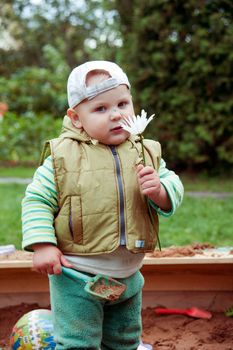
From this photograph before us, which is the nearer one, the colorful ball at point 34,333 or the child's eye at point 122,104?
the child's eye at point 122,104

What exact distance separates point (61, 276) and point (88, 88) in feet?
2.13

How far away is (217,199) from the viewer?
699 centimetres

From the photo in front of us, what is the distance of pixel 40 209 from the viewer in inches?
79.0

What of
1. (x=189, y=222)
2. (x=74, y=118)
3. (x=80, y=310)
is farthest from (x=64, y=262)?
(x=189, y=222)

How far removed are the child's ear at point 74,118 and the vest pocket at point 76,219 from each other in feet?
0.91

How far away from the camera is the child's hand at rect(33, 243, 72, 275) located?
197cm

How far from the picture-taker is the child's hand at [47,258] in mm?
1968

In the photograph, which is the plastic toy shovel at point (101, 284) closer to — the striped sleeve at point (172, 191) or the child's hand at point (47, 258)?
the child's hand at point (47, 258)

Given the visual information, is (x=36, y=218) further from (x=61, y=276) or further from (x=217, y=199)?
(x=217, y=199)

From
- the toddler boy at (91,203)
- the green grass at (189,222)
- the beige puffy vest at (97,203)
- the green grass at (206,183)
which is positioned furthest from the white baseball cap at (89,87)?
the green grass at (206,183)

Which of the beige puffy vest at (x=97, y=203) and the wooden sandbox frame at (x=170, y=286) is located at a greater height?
the beige puffy vest at (x=97, y=203)

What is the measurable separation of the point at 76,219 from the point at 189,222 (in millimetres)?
3804

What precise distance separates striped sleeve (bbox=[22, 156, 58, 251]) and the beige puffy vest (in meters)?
0.03

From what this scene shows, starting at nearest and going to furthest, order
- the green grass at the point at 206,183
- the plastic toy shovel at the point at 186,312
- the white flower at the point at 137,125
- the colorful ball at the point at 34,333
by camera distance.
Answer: the white flower at the point at 137,125 < the colorful ball at the point at 34,333 < the plastic toy shovel at the point at 186,312 < the green grass at the point at 206,183
